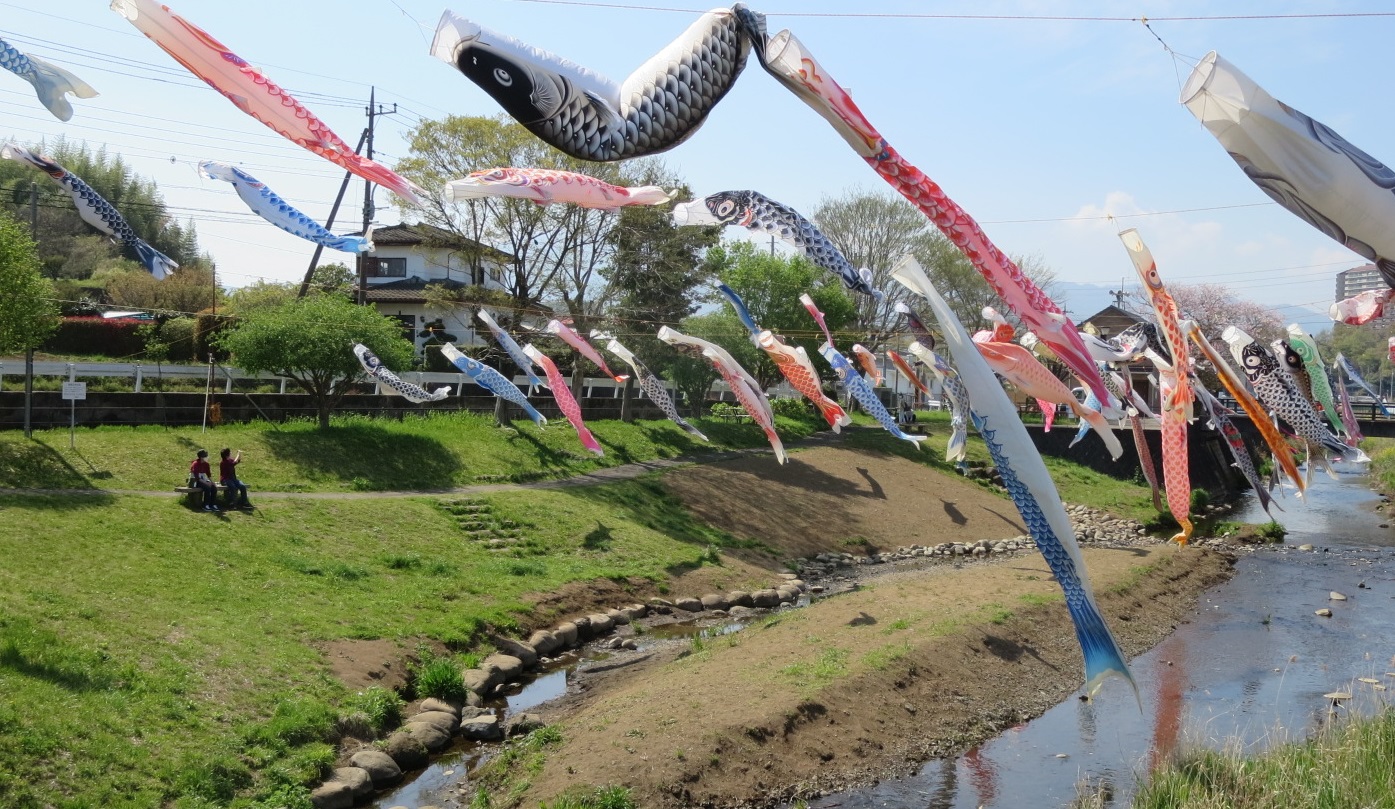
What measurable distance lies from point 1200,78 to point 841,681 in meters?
8.63

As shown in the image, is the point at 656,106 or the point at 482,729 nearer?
the point at 656,106

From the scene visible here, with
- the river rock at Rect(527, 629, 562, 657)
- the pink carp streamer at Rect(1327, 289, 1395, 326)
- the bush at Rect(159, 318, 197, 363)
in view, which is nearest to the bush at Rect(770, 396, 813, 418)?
the bush at Rect(159, 318, 197, 363)

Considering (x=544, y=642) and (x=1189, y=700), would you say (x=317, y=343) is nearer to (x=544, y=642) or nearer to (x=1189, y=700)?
(x=544, y=642)

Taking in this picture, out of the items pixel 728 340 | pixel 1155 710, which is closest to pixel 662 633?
pixel 1155 710

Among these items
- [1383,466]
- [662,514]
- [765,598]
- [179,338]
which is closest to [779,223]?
[765,598]

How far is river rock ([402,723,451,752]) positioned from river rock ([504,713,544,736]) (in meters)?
0.76

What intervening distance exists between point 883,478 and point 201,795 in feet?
98.6

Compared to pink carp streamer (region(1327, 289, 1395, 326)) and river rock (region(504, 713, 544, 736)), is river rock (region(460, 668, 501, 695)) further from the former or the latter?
pink carp streamer (region(1327, 289, 1395, 326))

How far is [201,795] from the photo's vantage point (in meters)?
10.7

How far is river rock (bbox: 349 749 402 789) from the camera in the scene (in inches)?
473

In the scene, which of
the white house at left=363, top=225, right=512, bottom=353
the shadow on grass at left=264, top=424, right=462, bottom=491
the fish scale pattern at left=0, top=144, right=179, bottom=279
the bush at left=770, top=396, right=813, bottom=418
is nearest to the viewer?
the fish scale pattern at left=0, top=144, right=179, bottom=279

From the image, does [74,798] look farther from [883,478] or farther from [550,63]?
[883,478]

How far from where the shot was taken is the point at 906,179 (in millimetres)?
11211

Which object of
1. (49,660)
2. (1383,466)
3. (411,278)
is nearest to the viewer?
(49,660)
